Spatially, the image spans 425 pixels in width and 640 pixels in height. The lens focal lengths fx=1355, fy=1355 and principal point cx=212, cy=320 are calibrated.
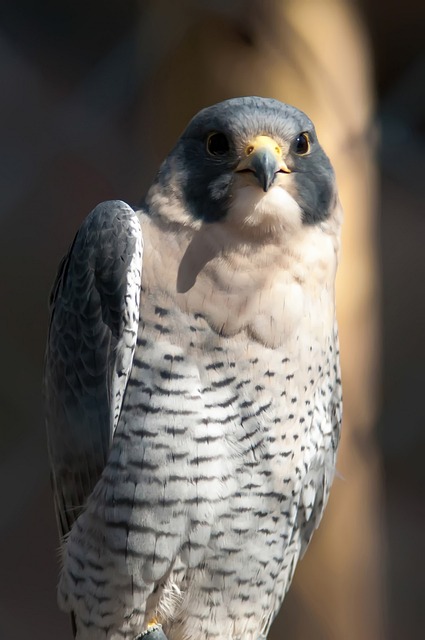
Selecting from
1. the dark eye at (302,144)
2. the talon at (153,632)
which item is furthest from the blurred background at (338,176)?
the talon at (153,632)

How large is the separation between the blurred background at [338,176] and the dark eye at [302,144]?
0.43 feet

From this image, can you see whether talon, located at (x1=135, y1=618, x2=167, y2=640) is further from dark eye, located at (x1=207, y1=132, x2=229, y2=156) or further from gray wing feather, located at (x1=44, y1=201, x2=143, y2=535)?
dark eye, located at (x1=207, y1=132, x2=229, y2=156)

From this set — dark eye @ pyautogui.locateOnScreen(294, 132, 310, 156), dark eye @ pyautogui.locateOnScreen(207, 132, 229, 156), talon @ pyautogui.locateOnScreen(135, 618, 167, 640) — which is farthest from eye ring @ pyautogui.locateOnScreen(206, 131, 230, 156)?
talon @ pyautogui.locateOnScreen(135, 618, 167, 640)

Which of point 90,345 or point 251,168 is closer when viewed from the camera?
point 251,168

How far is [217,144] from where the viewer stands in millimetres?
2117

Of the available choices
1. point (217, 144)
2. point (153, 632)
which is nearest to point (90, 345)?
point (217, 144)

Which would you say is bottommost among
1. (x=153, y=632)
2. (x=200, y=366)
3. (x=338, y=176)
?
(x=153, y=632)

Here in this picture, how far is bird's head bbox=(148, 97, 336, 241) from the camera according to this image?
2072 millimetres

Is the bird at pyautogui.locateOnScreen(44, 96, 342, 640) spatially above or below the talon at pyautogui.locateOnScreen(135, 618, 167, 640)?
above

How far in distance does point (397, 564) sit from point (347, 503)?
0.60 meters

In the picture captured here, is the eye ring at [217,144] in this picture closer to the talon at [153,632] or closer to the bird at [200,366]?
the bird at [200,366]

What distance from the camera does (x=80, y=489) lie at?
2262 mm

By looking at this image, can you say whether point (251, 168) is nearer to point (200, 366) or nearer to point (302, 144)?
point (302, 144)

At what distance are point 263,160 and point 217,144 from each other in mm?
115
